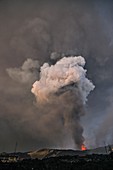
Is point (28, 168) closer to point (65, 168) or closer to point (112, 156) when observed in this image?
point (65, 168)

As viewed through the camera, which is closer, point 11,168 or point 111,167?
point 111,167

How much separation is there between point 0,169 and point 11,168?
6309mm

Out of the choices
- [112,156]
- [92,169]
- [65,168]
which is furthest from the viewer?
[112,156]

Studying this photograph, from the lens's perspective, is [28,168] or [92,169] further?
[28,168]

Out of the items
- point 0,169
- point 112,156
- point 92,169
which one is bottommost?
point 92,169

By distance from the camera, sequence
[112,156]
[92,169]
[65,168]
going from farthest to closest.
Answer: [112,156] → [65,168] → [92,169]

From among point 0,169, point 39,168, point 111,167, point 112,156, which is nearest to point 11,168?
point 0,169

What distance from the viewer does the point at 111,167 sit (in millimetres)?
112938

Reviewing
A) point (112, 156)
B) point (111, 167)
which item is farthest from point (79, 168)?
point (112, 156)

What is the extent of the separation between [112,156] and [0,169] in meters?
82.3

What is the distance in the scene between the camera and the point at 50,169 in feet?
392

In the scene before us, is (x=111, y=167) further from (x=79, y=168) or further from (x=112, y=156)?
(x=112, y=156)

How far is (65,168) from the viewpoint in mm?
118438

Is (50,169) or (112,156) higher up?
(112,156)
